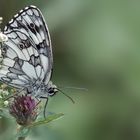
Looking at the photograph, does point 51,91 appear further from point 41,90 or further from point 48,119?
point 48,119

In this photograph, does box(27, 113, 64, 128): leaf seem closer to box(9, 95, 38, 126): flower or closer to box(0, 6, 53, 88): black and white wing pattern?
box(9, 95, 38, 126): flower

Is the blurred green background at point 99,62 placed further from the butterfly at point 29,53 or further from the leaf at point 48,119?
the leaf at point 48,119

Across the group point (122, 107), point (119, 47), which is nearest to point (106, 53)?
point (119, 47)

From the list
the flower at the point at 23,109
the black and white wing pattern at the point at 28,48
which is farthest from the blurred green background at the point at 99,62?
the flower at the point at 23,109

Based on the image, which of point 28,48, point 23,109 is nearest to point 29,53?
point 28,48

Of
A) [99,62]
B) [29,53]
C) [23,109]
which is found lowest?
[99,62]

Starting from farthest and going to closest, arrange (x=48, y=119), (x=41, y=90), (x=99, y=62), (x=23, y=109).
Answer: (x=99, y=62)
(x=41, y=90)
(x=23, y=109)
(x=48, y=119)
